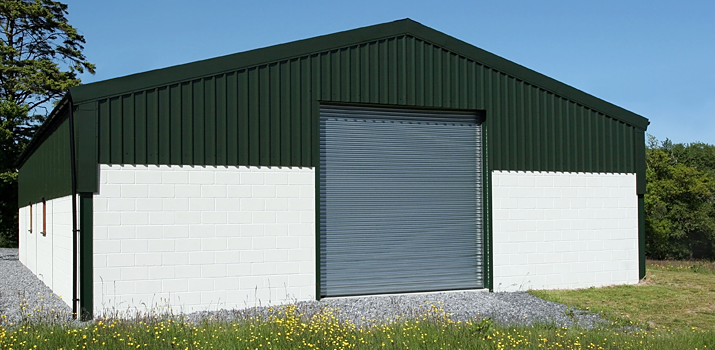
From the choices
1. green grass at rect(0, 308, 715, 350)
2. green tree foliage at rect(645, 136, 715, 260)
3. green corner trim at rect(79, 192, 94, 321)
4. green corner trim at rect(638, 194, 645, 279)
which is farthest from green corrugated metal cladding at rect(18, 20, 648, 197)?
green tree foliage at rect(645, 136, 715, 260)

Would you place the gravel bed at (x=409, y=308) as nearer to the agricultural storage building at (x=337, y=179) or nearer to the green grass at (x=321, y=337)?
the agricultural storage building at (x=337, y=179)

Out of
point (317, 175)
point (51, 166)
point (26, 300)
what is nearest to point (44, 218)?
Answer: point (51, 166)

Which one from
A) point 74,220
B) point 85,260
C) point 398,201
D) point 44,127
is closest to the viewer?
point 85,260

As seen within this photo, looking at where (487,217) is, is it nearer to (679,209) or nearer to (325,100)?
(325,100)

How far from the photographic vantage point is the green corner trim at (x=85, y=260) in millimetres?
11023

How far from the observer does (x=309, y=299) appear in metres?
12.6

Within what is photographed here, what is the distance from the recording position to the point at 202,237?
1191 centimetres

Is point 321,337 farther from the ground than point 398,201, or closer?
closer

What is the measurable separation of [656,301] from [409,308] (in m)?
5.29

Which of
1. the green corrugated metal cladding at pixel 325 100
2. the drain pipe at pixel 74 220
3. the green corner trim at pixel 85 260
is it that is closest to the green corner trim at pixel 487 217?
the green corrugated metal cladding at pixel 325 100

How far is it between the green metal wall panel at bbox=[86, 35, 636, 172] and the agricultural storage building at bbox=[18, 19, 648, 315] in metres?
0.03

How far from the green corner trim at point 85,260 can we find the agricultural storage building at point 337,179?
1.3 inches

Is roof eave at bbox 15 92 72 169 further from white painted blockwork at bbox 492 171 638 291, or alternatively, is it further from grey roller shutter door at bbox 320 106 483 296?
white painted blockwork at bbox 492 171 638 291

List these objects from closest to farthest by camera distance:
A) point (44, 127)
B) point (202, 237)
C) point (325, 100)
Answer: point (202, 237)
point (325, 100)
point (44, 127)
